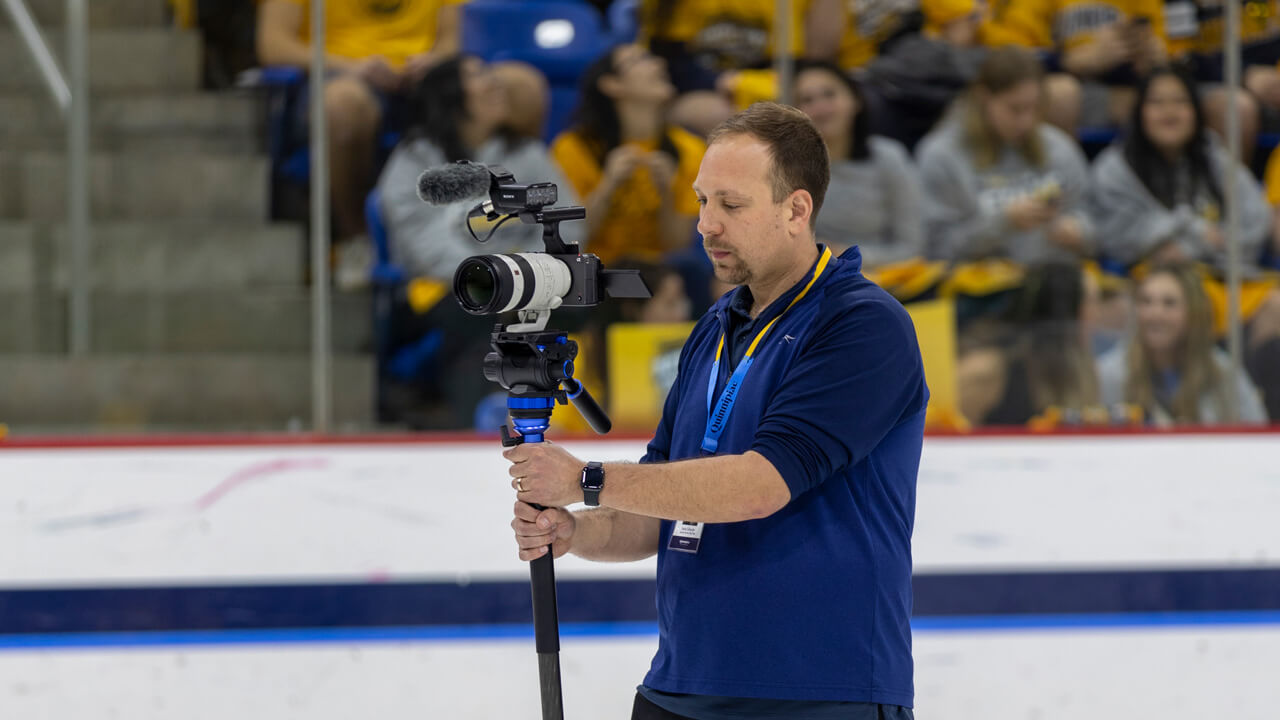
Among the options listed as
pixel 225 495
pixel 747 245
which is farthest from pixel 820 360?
pixel 225 495

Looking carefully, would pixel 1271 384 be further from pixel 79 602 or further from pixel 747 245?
pixel 79 602

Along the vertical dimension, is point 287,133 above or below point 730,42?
below

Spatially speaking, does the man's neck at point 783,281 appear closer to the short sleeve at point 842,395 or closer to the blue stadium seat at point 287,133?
the short sleeve at point 842,395

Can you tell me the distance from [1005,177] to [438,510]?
1519 mm

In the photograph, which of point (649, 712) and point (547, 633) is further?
point (649, 712)

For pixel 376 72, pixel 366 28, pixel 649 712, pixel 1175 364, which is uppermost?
pixel 366 28

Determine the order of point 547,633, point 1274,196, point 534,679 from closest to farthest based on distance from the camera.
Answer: point 547,633 → point 534,679 → point 1274,196

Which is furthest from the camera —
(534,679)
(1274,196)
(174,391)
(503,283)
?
(1274,196)

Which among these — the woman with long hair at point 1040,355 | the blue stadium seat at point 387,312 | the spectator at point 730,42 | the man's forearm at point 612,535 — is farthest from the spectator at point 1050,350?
the man's forearm at point 612,535

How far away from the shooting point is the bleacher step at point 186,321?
267 centimetres

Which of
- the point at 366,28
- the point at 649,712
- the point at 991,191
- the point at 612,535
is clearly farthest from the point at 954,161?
the point at 649,712

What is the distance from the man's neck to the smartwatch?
31 cm

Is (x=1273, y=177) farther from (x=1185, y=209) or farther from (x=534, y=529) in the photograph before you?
(x=534, y=529)

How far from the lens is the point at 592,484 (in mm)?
1231
